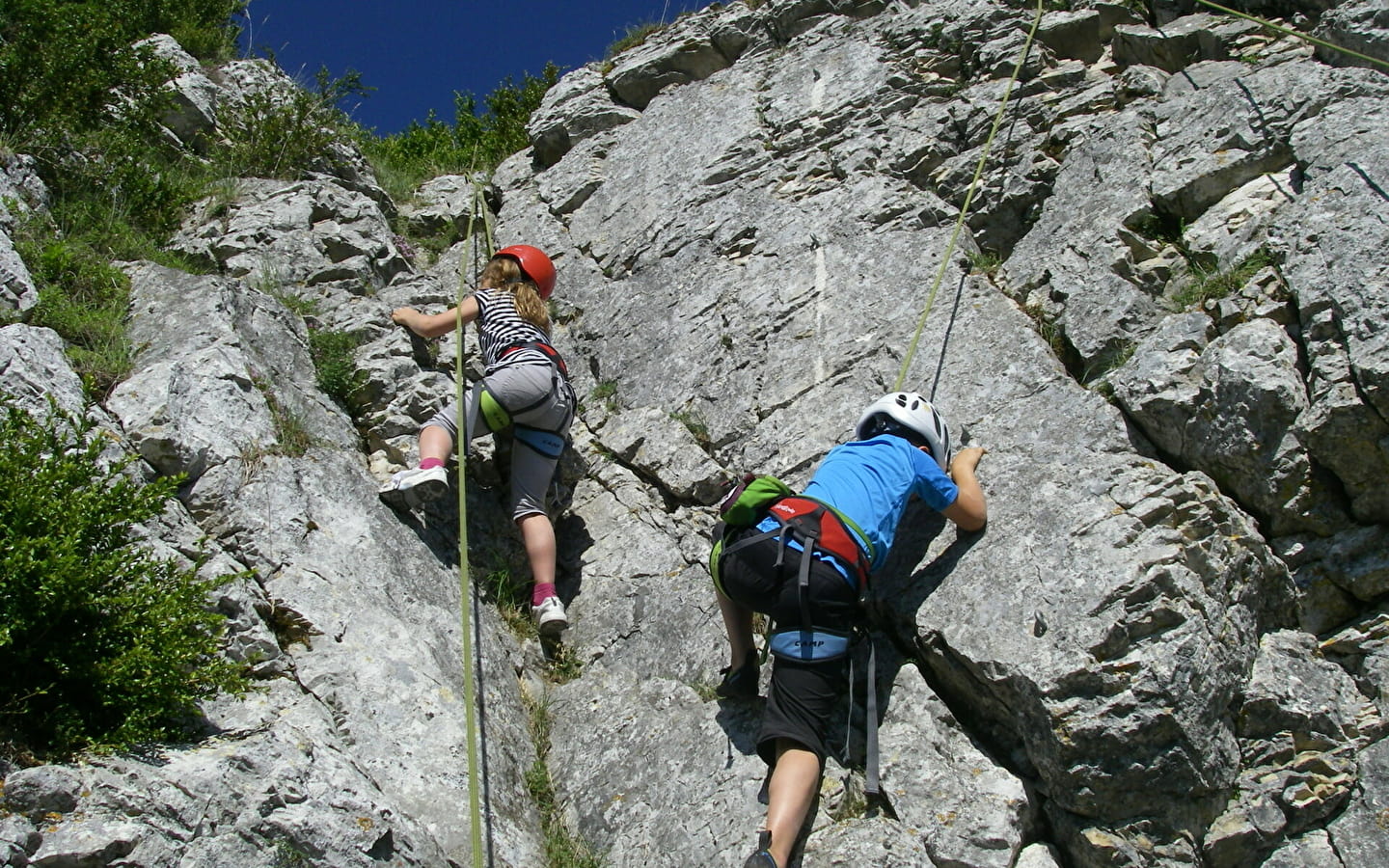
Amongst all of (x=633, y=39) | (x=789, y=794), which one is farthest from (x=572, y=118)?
(x=789, y=794)

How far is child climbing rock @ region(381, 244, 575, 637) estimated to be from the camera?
636 cm

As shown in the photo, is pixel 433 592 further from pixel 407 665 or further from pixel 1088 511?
pixel 1088 511

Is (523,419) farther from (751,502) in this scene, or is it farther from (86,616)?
(86,616)

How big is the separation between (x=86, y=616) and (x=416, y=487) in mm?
2290

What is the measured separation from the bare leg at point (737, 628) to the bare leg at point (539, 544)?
1336mm

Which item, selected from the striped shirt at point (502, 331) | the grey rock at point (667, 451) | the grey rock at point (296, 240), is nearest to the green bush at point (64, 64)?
the grey rock at point (296, 240)

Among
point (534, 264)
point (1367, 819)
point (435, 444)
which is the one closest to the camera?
point (1367, 819)

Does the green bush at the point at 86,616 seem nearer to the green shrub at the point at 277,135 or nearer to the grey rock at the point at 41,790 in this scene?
the grey rock at the point at 41,790

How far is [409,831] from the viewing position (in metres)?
4.67

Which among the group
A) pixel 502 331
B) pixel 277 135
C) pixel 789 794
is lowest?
pixel 789 794

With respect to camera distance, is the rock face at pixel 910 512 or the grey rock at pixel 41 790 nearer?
the grey rock at pixel 41 790

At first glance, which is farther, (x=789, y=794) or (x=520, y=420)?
(x=520, y=420)

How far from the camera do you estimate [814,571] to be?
5.05m

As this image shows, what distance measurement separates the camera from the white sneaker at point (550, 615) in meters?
6.19
